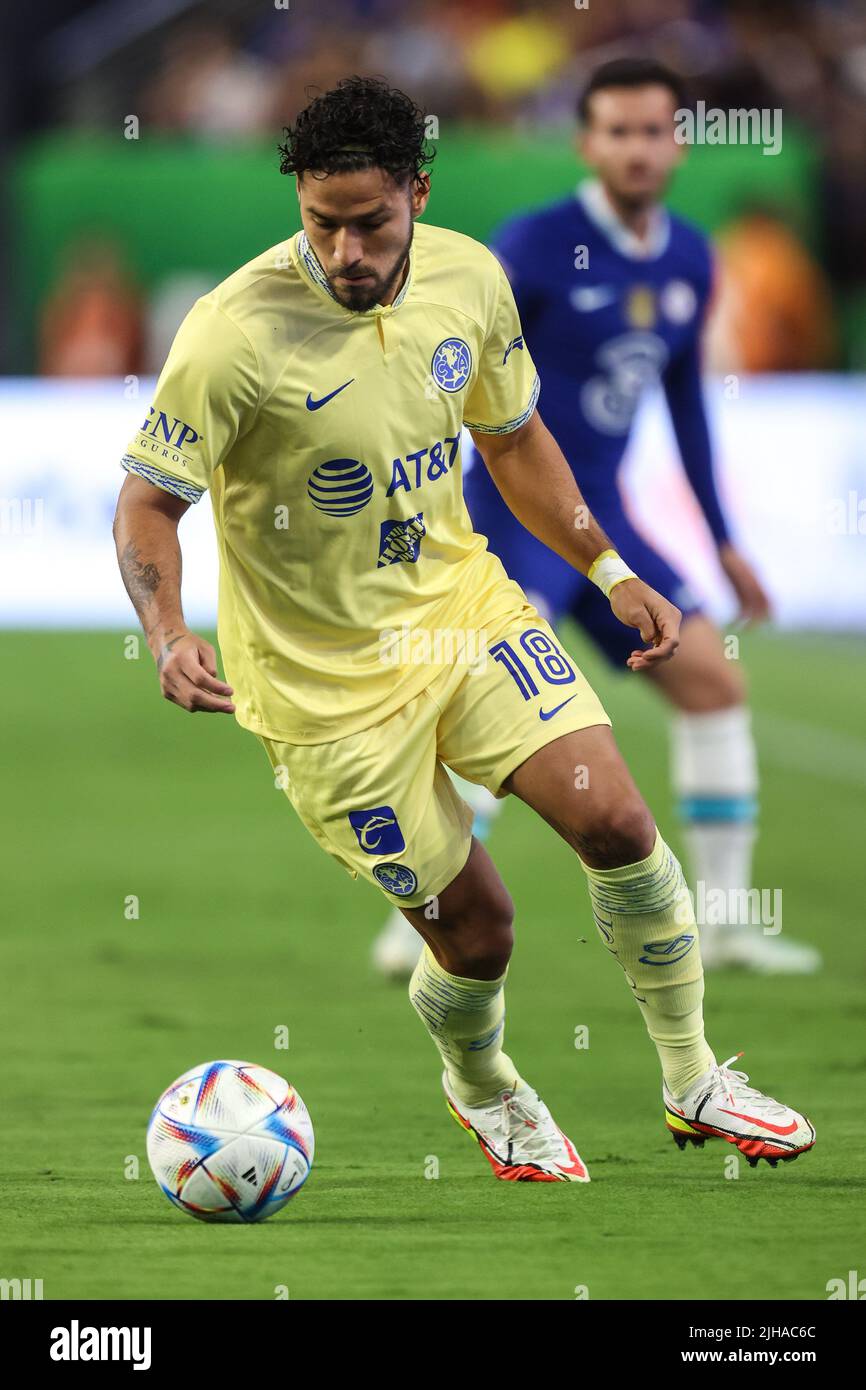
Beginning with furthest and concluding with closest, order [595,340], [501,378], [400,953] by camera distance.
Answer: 1. [400,953]
2. [595,340]
3. [501,378]

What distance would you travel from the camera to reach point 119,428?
14.8 meters

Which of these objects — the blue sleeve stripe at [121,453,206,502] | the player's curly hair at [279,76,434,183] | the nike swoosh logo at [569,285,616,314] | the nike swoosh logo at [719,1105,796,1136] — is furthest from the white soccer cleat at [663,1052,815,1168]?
the nike swoosh logo at [569,285,616,314]

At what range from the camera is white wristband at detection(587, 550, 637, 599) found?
4.72m

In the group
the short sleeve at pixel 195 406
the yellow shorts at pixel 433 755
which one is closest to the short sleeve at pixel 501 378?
the yellow shorts at pixel 433 755

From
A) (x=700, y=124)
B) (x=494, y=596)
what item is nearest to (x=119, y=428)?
(x=700, y=124)

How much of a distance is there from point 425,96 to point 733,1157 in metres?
13.3

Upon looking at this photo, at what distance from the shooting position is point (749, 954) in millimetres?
7266

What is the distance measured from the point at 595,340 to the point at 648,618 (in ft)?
7.72

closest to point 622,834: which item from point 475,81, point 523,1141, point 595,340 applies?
point 523,1141

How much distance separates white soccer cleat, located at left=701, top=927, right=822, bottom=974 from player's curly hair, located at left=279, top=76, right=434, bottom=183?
3.67m

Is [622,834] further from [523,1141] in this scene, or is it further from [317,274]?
[317,274]

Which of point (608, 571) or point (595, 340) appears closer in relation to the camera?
point (608, 571)

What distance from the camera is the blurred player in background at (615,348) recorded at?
667 cm

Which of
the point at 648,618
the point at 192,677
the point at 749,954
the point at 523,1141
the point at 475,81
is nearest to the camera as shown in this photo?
the point at 192,677
